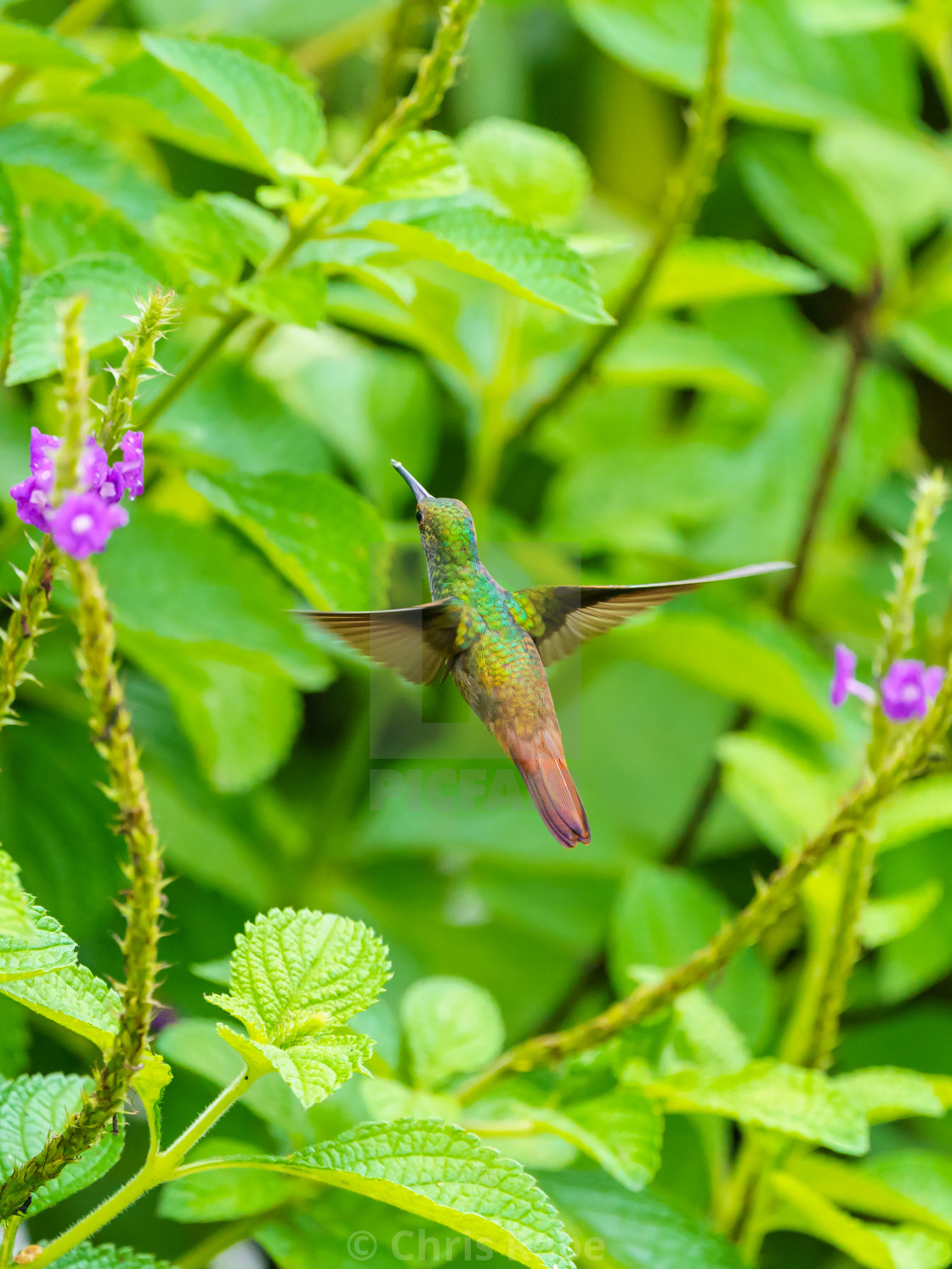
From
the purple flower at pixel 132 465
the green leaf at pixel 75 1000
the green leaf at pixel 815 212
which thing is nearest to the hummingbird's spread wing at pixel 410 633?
the purple flower at pixel 132 465

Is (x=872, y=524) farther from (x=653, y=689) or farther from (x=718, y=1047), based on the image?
(x=718, y=1047)

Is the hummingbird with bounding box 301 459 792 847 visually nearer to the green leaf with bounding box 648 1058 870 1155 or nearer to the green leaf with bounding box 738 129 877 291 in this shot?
the green leaf with bounding box 648 1058 870 1155

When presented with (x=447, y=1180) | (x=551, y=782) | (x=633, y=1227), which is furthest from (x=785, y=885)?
(x=633, y=1227)

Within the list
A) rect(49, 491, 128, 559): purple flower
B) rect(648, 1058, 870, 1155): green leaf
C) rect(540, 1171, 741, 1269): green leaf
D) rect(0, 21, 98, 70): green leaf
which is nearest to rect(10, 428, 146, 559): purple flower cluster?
rect(49, 491, 128, 559): purple flower

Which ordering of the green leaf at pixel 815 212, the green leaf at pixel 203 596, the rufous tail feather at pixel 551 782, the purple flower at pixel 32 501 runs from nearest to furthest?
the purple flower at pixel 32 501
the rufous tail feather at pixel 551 782
the green leaf at pixel 203 596
the green leaf at pixel 815 212

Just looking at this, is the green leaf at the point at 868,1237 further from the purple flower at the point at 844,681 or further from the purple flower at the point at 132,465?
the purple flower at the point at 132,465
